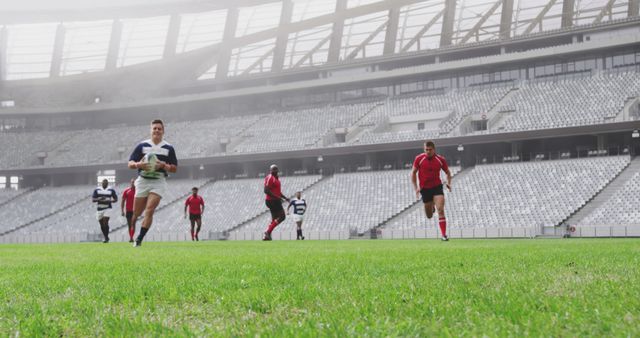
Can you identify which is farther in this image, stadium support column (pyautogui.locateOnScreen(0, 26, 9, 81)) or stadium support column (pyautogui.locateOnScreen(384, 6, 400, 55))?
stadium support column (pyautogui.locateOnScreen(0, 26, 9, 81))

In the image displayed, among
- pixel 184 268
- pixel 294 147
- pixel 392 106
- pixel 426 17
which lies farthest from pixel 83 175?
pixel 184 268

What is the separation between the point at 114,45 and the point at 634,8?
43405 mm

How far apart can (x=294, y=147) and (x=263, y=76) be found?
35.1 feet

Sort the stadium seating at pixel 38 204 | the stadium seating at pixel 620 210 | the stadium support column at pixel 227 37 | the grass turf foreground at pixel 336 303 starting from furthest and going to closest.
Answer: the stadium support column at pixel 227 37 < the stadium seating at pixel 38 204 < the stadium seating at pixel 620 210 < the grass turf foreground at pixel 336 303

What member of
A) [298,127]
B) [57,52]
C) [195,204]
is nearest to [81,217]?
[298,127]

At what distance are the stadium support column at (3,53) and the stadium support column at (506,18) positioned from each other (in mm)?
44615

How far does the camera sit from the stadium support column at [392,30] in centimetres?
5250

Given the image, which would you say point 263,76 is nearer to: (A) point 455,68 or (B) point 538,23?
(A) point 455,68

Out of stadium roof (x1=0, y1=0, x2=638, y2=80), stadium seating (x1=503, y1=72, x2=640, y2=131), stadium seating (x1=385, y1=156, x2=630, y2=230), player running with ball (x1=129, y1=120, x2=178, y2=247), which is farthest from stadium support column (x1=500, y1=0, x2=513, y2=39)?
player running with ball (x1=129, y1=120, x2=178, y2=247)

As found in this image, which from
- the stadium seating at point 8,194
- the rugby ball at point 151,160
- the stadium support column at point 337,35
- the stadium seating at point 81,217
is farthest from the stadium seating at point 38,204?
the rugby ball at point 151,160

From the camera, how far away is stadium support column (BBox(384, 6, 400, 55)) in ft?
172

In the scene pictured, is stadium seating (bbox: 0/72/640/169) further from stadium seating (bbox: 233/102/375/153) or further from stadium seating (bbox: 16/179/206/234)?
stadium seating (bbox: 16/179/206/234)

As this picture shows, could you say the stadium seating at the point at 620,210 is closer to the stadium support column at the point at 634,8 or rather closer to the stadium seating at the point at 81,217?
the stadium support column at the point at 634,8

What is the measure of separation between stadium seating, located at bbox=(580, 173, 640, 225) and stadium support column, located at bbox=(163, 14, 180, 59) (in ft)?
133
